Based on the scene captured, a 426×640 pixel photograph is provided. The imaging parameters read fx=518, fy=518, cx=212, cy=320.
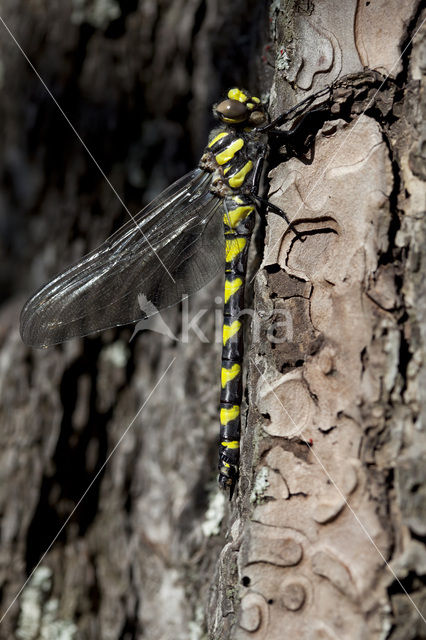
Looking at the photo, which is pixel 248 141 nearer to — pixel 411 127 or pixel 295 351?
pixel 411 127

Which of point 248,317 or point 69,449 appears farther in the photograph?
point 69,449

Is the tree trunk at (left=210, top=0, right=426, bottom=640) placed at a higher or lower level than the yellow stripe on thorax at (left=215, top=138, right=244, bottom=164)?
lower

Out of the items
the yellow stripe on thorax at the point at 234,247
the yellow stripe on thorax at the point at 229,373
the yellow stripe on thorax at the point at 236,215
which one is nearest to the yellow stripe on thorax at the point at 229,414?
the yellow stripe on thorax at the point at 229,373

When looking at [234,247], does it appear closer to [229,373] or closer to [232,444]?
[229,373]

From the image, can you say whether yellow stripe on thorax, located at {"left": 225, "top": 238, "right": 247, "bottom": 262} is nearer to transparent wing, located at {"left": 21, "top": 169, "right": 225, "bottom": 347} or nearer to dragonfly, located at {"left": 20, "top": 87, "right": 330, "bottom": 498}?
dragonfly, located at {"left": 20, "top": 87, "right": 330, "bottom": 498}

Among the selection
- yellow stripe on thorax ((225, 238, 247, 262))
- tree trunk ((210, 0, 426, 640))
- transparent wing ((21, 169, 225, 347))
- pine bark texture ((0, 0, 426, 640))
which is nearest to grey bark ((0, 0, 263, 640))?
pine bark texture ((0, 0, 426, 640))

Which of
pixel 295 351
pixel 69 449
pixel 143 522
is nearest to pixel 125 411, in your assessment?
pixel 69 449

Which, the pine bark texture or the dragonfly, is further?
the dragonfly
